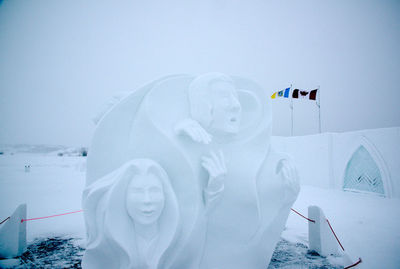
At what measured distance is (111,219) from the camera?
96.6 inches

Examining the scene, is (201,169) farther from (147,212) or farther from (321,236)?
(321,236)

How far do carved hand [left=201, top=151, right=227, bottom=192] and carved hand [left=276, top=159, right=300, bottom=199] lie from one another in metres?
0.92

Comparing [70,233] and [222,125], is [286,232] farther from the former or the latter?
[70,233]

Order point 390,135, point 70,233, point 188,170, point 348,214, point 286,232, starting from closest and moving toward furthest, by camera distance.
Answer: point 188,170 → point 70,233 → point 286,232 → point 348,214 → point 390,135

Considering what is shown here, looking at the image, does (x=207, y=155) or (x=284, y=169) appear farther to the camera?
(x=284, y=169)

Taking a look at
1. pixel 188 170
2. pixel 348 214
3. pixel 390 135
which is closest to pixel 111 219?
pixel 188 170

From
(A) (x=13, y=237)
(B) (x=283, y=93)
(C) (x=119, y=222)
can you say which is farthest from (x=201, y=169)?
(B) (x=283, y=93)

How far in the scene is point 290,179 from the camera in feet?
10.2

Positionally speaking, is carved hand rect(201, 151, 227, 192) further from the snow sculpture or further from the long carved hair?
the long carved hair

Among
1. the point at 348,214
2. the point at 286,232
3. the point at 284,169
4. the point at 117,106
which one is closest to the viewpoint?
the point at 117,106

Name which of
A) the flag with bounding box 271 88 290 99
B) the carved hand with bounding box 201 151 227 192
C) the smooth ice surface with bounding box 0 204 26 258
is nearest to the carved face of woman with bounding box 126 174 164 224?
the carved hand with bounding box 201 151 227 192

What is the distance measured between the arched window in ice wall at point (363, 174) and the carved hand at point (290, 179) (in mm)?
8827

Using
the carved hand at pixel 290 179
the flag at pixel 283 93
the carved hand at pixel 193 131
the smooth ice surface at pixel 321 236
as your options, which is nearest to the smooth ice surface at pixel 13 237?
the carved hand at pixel 193 131

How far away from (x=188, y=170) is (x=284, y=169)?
1.32m
